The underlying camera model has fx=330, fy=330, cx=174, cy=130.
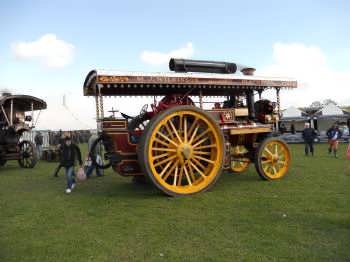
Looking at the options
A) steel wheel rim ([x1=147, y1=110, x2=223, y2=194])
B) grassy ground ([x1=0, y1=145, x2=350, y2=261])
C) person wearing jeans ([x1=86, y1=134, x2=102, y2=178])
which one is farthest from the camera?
person wearing jeans ([x1=86, y1=134, x2=102, y2=178])

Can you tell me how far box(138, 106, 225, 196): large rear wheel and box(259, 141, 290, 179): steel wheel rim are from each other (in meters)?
1.38

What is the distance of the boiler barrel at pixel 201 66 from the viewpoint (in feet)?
22.4

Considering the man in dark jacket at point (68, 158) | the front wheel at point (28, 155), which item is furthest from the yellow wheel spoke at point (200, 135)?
the front wheel at point (28, 155)

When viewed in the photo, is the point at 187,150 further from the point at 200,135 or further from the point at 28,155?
the point at 28,155

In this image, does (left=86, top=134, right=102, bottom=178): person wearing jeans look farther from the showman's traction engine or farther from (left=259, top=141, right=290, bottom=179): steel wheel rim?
(left=259, top=141, right=290, bottom=179): steel wheel rim

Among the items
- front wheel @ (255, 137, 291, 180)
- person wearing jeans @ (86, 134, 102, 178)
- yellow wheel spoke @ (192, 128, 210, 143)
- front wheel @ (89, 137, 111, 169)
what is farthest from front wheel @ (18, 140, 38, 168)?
front wheel @ (255, 137, 291, 180)

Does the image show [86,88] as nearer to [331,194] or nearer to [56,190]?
[56,190]

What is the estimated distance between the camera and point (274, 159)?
24.4 feet

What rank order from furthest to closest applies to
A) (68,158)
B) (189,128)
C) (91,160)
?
1. (91,160)
2. (68,158)
3. (189,128)

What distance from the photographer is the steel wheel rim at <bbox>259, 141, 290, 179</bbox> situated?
7379 millimetres

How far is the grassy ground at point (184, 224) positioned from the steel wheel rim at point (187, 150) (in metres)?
0.35

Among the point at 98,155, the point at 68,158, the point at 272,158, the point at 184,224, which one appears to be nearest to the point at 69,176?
the point at 68,158

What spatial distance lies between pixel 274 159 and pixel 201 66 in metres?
2.66

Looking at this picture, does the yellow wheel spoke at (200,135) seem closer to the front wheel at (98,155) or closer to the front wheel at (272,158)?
the front wheel at (272,158)
